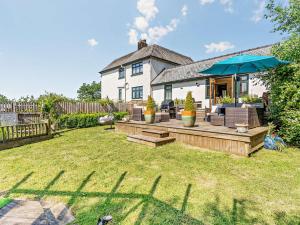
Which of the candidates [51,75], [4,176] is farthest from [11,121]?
[51,75]

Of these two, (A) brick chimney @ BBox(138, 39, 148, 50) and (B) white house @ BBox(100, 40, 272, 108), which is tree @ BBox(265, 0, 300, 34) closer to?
(B) white house @ BBox(100, 40, 272, 108)

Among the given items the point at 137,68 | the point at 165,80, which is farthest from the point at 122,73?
the point at 165,80

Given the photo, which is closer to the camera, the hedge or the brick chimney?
the hedge

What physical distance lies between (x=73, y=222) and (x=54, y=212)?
411mm

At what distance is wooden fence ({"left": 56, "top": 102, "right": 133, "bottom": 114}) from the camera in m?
11.7

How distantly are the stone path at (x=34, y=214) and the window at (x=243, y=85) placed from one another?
12.6m

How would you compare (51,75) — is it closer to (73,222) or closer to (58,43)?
(58,43)

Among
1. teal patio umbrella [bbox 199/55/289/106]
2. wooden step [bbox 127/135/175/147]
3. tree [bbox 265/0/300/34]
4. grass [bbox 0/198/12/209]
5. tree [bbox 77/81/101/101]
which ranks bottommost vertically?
grass [bbox 0/198/12/209]

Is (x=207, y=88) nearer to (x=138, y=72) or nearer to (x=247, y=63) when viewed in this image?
(x=247, y=63)

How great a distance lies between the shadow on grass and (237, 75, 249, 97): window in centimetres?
1108

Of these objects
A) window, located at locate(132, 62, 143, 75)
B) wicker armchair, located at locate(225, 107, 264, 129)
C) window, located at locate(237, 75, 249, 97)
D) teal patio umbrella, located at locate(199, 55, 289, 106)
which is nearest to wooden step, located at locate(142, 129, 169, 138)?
wicker armchair, located at locate(225, 107, 264, 129)

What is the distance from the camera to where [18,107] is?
10.5m

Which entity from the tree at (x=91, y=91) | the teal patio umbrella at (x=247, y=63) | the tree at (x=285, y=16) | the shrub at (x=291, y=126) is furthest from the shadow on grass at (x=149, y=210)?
the tree at (x=91, y=91)

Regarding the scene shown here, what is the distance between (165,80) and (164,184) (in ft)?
48.6
